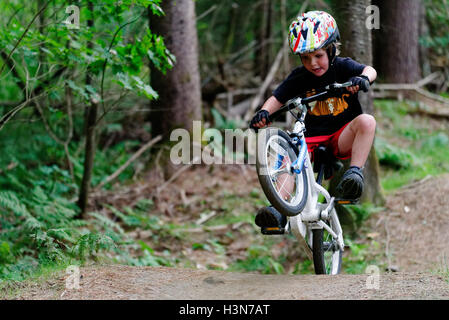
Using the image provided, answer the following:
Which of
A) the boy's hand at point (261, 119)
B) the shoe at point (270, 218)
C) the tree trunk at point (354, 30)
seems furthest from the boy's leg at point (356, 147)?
the tree trunk at point (354, 30)

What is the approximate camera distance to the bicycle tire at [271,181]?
3.90 meters

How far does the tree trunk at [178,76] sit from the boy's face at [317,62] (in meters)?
4.43

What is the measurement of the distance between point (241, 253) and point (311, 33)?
154 inches

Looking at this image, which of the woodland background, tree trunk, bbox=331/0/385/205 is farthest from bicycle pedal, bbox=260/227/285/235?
tree trunk, bbox=331/0/385/205

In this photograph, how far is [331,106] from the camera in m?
4.67

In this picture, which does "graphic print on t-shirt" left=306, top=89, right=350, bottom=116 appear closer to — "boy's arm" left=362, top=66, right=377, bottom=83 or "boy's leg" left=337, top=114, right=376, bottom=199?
"boy's leg" left=337, top=114, right=376, bottom=199

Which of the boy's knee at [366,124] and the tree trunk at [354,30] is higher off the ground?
the tree trunk at [354,30]

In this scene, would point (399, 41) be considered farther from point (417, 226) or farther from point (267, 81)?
point (417, 226)

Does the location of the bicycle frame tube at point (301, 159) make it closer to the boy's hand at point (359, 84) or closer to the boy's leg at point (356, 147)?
the boy's leg at point (356, 147)

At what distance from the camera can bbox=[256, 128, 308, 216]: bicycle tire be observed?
12.8 ft

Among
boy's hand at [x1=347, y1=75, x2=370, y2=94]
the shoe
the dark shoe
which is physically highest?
boy's hand at [x1=347, y1=75, x2=370, y2=94]

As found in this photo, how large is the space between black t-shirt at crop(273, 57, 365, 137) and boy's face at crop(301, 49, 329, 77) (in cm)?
6

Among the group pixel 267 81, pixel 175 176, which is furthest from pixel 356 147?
pixel 267 81
